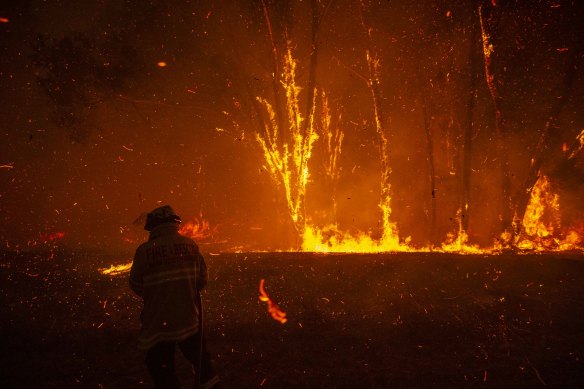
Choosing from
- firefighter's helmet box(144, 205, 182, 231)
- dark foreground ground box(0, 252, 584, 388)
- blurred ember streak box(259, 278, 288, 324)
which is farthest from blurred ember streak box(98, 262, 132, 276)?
firefighter's helmet box(144, 205, 182, 231)

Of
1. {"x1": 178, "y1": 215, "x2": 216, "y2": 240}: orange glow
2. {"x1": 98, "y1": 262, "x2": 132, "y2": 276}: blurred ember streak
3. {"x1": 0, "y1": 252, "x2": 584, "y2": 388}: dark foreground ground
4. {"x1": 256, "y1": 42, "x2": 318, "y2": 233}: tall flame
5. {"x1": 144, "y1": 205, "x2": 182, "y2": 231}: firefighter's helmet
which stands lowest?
{"x1": 0, "y1": 252, "x2": 584, "y2": 388}: dark foreground ground

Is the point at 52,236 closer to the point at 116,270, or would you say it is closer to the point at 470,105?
the point at 116,270

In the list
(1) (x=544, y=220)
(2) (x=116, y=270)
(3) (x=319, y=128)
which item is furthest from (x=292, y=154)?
(1) (x=544, y=220)

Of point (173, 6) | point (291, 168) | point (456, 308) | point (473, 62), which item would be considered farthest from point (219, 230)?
point (456, 308)

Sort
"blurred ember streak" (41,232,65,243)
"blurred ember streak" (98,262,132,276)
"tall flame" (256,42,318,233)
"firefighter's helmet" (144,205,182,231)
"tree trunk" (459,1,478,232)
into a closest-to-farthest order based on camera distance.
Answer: "firefighter's helmet" (144,205,182,231)
"blurred ember streak" (98,262,132,276)
"tree trunk" (459,1,478,232)
"tall flame" (256,42,318,233)
"blurred ember streak" (41,232,65,243)

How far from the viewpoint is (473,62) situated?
11961 mm

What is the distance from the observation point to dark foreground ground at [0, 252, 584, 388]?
478 centimetres

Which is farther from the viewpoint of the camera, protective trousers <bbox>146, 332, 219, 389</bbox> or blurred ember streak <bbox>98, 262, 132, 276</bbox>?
blurred ember streak <bbox>98, 262, 132, 276</bbox>

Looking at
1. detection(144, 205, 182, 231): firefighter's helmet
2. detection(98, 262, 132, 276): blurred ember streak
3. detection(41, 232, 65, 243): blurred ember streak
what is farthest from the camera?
detection(41, 232, 65, 243): blurred ember streak

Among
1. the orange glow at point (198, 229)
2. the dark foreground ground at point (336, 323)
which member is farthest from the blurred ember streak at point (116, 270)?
→ the orange glow at point (198, 229)

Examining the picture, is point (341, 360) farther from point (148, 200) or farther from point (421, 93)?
point (148, 200)

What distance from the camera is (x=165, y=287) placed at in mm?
3648

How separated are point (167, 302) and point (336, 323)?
10.6 feet

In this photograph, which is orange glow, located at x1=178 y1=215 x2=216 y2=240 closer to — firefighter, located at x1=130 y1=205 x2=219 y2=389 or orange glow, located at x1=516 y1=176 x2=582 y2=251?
orange glow, located at x1=516 y1=176 x2=582 y2=251
